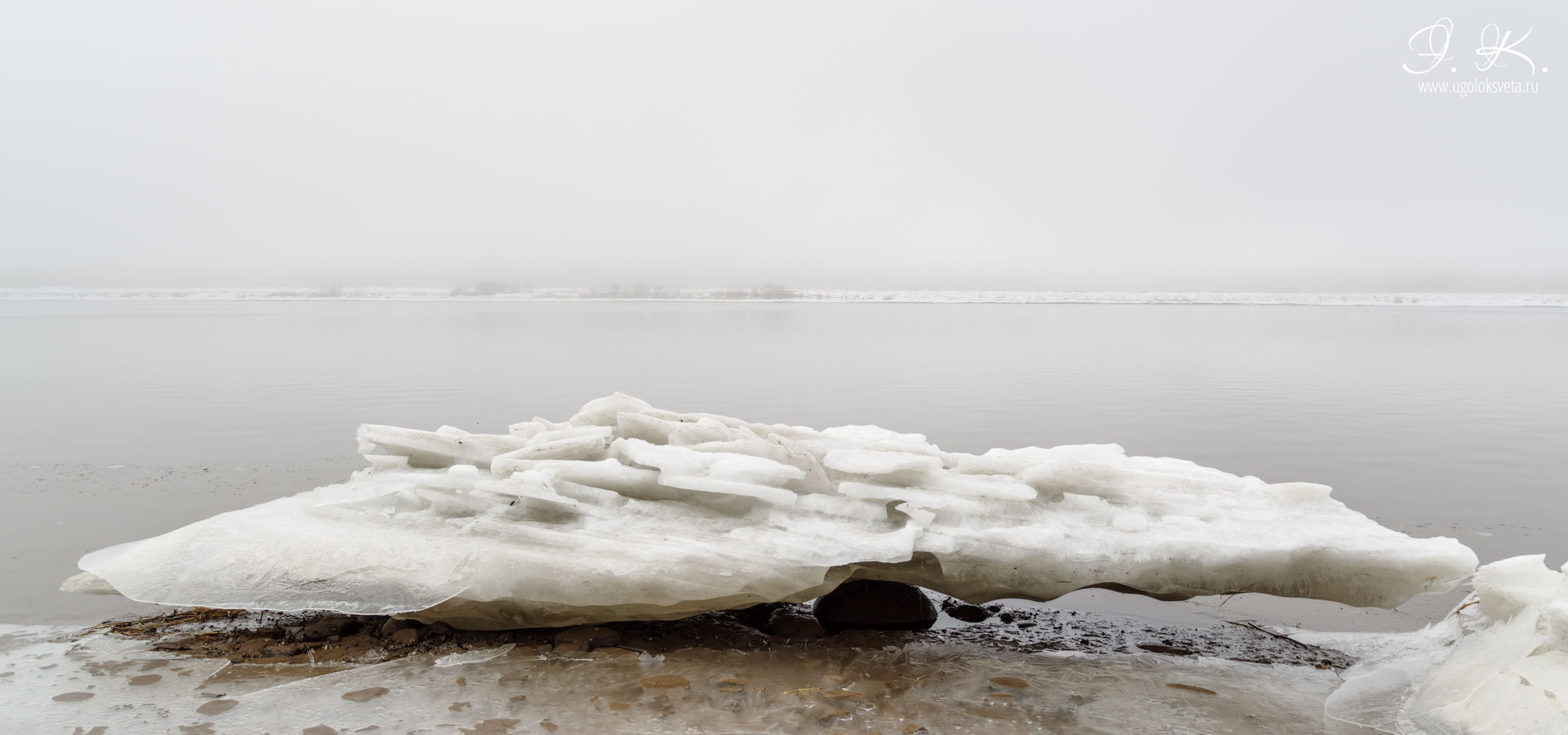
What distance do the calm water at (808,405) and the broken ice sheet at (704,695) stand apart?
1692 mm

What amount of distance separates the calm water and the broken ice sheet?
66.6 inches

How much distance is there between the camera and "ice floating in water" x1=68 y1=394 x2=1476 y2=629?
3.86m

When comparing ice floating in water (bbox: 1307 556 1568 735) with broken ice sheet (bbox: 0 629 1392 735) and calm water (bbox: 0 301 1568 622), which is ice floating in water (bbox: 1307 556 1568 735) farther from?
calm water (bbox: 0 301 1568 622)

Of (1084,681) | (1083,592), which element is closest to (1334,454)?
(1083,592)

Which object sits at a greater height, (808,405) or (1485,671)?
(1485,671)

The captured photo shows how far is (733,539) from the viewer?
4059 mm

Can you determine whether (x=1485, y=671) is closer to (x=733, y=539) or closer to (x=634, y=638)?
(x=733, y=539)

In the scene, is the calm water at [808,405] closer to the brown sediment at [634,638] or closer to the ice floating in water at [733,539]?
the brown sediment at [634,638]

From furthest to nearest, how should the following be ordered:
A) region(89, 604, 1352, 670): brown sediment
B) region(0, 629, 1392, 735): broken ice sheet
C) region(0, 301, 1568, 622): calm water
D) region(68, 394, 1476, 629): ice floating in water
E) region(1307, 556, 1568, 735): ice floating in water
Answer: region(0, 301, 1568, 622): calm water, region(89, 604, 1352, 670): brown sediment, region(68, 394, 1476, 629): ice floating in water, region(0, 629, 1392, 735): broken ice sheet, region(1307, 556, 1568, 735): ice floating in water

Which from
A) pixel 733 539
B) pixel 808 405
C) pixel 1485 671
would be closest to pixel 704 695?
pixel 733 539

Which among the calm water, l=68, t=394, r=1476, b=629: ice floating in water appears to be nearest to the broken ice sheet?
l=68, t=394, r=1476, b=629: ice floating in water

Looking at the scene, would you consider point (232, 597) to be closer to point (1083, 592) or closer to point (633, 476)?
point (633, 476)

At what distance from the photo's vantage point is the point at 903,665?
404 cm

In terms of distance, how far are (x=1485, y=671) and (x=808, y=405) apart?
1048 centimetres
